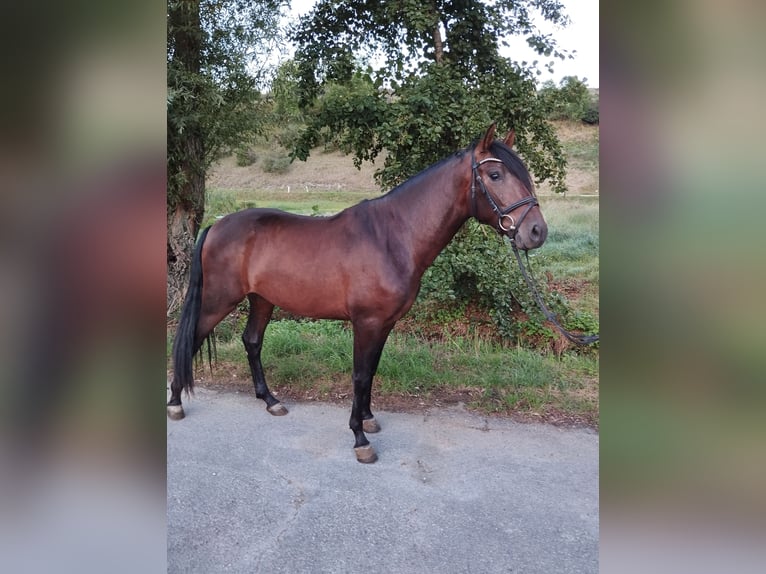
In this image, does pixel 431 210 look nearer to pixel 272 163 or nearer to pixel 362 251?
pixel 362 251

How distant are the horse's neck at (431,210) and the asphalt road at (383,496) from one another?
47.7 inches

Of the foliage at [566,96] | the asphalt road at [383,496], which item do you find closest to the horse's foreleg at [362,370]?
the asphalt road at [383,496]

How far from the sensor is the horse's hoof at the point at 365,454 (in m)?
2.96

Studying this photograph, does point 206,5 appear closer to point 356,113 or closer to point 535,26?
point 356,113

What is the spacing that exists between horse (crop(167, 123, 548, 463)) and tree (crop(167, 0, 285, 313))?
219cm

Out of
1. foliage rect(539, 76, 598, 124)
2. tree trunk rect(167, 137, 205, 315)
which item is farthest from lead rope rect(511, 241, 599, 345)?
tree trunk rect(167, 137, 205, 315)

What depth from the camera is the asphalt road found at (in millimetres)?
2123

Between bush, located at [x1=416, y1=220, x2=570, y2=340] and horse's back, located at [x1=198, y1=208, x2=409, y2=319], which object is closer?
horse's back, located at [x1=198, y1=208, x2=409, y2=319]

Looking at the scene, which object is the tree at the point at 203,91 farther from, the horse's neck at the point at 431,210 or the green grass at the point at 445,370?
the horse's neck at the point at 431,210

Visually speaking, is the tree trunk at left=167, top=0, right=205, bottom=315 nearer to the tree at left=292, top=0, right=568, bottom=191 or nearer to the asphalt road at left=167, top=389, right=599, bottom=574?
the tree at left=292, top=0, right=568, bottom=191

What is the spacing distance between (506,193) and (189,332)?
2.33 meters
